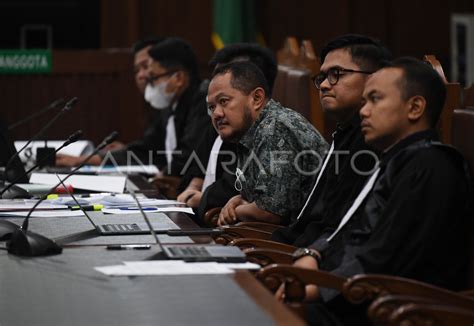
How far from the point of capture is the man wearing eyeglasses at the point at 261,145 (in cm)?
435

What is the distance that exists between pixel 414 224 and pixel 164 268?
0.69m

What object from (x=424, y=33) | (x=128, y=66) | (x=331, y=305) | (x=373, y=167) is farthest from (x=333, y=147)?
(x=424, y=33)

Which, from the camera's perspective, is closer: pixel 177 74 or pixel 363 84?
pixel 363 84

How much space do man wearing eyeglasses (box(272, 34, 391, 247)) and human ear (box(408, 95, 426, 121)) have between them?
0.49 meters

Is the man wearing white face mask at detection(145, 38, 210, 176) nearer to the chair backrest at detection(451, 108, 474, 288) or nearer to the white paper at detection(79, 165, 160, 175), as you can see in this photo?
the white paper at detection(79, 165, 160, 175)

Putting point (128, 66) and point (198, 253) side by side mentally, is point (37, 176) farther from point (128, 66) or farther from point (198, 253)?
point (128, 66)

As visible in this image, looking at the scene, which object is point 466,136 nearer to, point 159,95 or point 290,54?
point 290,54

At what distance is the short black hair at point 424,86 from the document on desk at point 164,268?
0.76 m

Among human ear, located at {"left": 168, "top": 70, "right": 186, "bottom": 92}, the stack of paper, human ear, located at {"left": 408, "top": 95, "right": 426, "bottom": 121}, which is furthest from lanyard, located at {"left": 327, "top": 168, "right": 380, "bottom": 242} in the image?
human ear, located at {"left": 168, "top": 70, "right": 186, "bottom": 92}

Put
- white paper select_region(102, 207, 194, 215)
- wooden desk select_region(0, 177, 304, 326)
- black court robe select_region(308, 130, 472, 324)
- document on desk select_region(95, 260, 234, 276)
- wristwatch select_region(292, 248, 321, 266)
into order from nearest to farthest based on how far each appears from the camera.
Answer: wooden desk select_region(0, 177, 304, 326) → document on desk select_region(95, 260, 234, 276) → black court robe select_region(308, 130, 472, 324) → wristwatch select_region(292, 248, 321, 266) → white paper select_region(102, 207, 194, 215)

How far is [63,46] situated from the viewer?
32.9 ft

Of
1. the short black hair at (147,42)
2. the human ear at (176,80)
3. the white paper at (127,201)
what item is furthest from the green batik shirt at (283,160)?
the short black hair at (147,42)

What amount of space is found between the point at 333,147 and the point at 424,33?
6.27 metres

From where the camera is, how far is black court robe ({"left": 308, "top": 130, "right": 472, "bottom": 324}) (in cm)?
307
